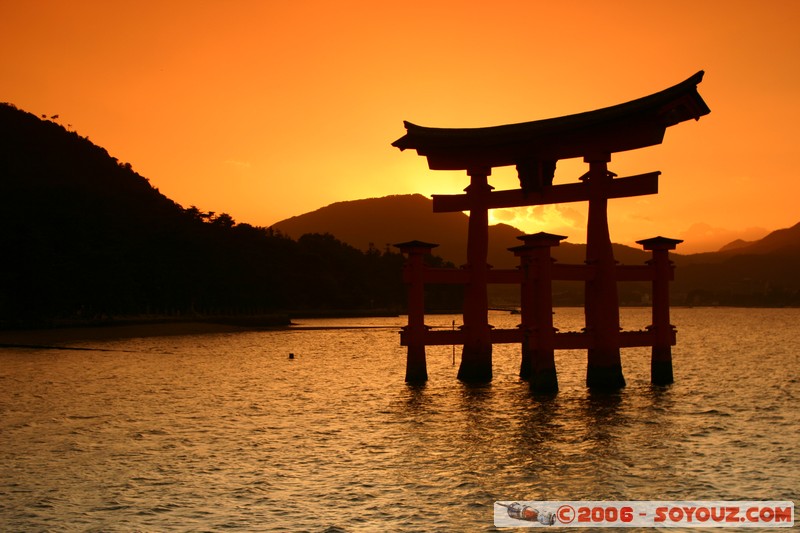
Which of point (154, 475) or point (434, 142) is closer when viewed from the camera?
point (154, 475)

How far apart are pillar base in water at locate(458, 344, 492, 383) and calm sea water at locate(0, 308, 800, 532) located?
2.06 ft

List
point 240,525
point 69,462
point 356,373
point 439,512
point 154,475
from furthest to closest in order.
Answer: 1. point 356,373
2. point 69,462
3. point 154,475
4. point 439,512
5. point 240,525

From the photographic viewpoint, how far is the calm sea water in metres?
12.7

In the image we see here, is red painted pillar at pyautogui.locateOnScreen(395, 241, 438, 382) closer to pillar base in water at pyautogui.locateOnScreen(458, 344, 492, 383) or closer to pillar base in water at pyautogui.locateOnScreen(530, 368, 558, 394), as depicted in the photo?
pillar base in water at pyautogui.locateOnScreen(458, 344, 492, 383)

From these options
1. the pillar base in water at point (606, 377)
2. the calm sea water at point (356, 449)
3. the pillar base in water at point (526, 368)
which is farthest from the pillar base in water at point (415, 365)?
the pillar base in water at point (606, 377)

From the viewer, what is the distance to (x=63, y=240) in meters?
73.8

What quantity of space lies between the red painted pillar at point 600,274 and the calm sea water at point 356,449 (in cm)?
225

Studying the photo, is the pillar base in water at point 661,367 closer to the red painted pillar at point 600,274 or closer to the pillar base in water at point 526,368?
the red painted pillar at point 600,274

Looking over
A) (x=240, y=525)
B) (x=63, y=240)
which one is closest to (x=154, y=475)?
(x=240, y=525)

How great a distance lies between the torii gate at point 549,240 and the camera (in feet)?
77.1

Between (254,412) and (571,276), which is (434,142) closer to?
(571,276)

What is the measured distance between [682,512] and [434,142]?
16.6m

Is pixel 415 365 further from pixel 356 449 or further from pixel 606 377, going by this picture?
pixel 356 449

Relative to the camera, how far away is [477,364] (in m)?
27.7
